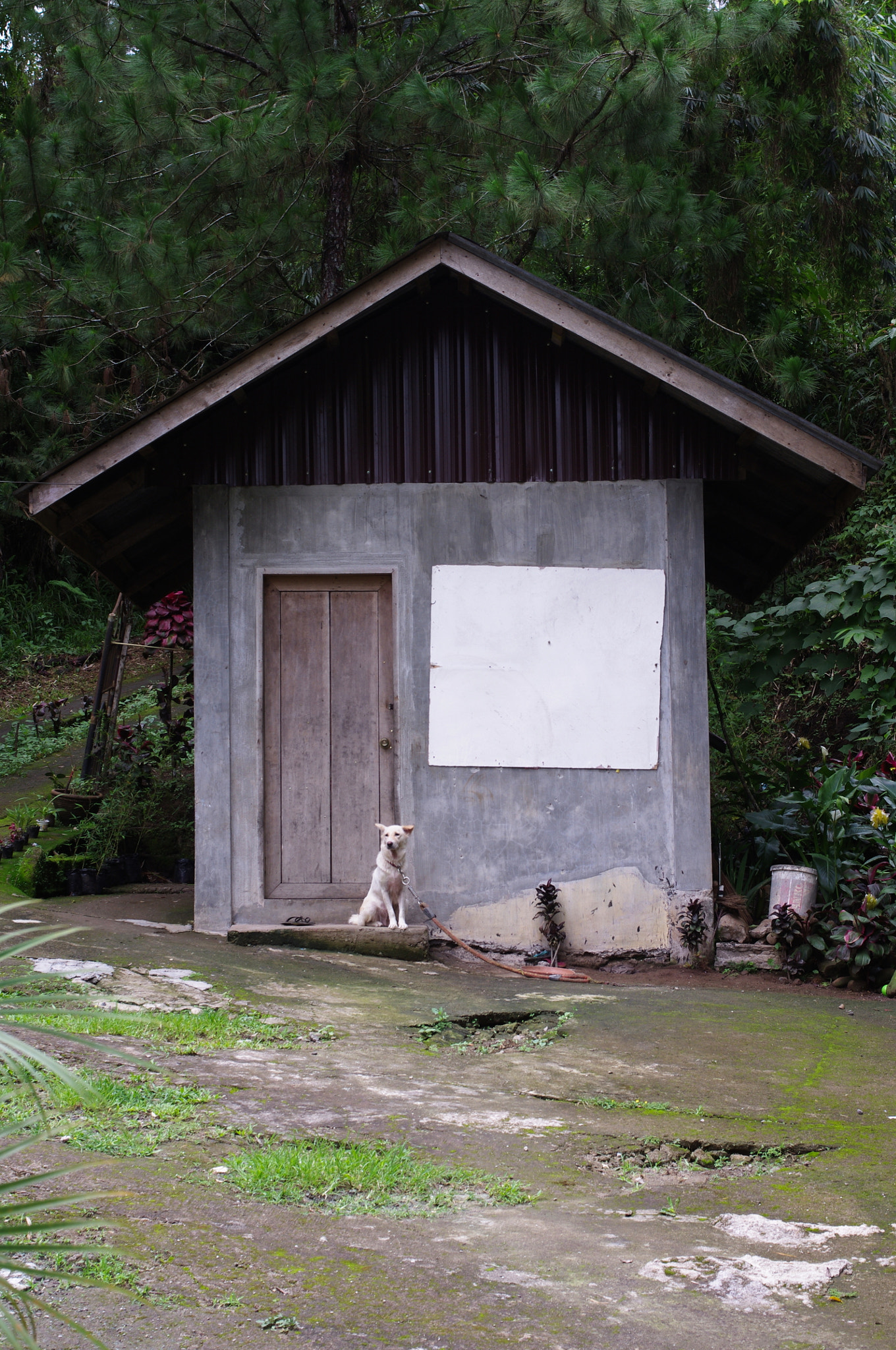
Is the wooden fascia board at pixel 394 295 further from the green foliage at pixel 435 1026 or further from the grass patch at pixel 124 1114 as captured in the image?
the grass patch at pixel 124 1114

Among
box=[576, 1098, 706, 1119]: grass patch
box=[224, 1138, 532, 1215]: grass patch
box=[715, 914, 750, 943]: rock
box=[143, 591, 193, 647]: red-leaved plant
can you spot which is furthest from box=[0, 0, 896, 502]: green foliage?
box=[224, 1138, 532, 1215]: grass patch

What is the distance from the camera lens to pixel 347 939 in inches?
276

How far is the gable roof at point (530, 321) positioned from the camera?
6699 millimetres

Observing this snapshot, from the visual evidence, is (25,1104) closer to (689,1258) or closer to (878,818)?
(689,1258)

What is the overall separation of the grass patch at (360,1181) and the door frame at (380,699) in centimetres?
390

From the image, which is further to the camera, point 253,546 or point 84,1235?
point 253,546

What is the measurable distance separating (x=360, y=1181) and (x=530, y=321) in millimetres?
5573

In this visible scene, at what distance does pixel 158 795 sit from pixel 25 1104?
601cm

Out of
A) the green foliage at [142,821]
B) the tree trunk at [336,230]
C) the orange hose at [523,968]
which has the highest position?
the tree trunk at [336,230]

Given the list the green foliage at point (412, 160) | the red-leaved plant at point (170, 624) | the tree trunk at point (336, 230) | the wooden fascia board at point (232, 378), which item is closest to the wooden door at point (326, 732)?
the wooden fascia board at point (232, 378)

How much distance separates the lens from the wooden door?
7.43 meters

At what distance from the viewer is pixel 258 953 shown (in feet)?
22.4

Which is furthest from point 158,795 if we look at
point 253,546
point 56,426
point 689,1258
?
point 56,426

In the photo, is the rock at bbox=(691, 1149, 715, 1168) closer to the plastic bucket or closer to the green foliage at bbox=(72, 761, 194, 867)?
the plastic bucket
